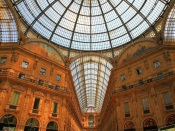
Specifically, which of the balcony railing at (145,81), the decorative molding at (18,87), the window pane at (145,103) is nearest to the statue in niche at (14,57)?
the decorative molding at (18,87)

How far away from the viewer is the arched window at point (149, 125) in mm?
25694

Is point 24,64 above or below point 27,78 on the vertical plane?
above

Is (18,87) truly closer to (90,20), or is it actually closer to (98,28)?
(90,20)

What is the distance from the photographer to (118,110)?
102 ft

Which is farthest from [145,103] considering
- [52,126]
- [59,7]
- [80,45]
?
[59,7]

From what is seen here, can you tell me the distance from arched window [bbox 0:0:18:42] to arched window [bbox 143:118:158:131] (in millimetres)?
31499

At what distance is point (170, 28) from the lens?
3077 centimetres

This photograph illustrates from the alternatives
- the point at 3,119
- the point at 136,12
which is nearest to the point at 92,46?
the point at 136,12

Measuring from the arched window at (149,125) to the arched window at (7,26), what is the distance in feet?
103

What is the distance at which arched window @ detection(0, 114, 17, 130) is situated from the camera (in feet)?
78.8

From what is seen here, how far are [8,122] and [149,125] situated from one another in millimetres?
24331

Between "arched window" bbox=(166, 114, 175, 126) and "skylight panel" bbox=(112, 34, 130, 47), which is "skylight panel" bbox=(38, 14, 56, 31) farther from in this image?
"arched window" bbox=(166, 114, 175, 126)

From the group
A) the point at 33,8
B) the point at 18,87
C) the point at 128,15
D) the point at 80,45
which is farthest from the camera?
the point at 80,45

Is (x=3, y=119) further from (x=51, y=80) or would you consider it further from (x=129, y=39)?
(x=129, y=39)
